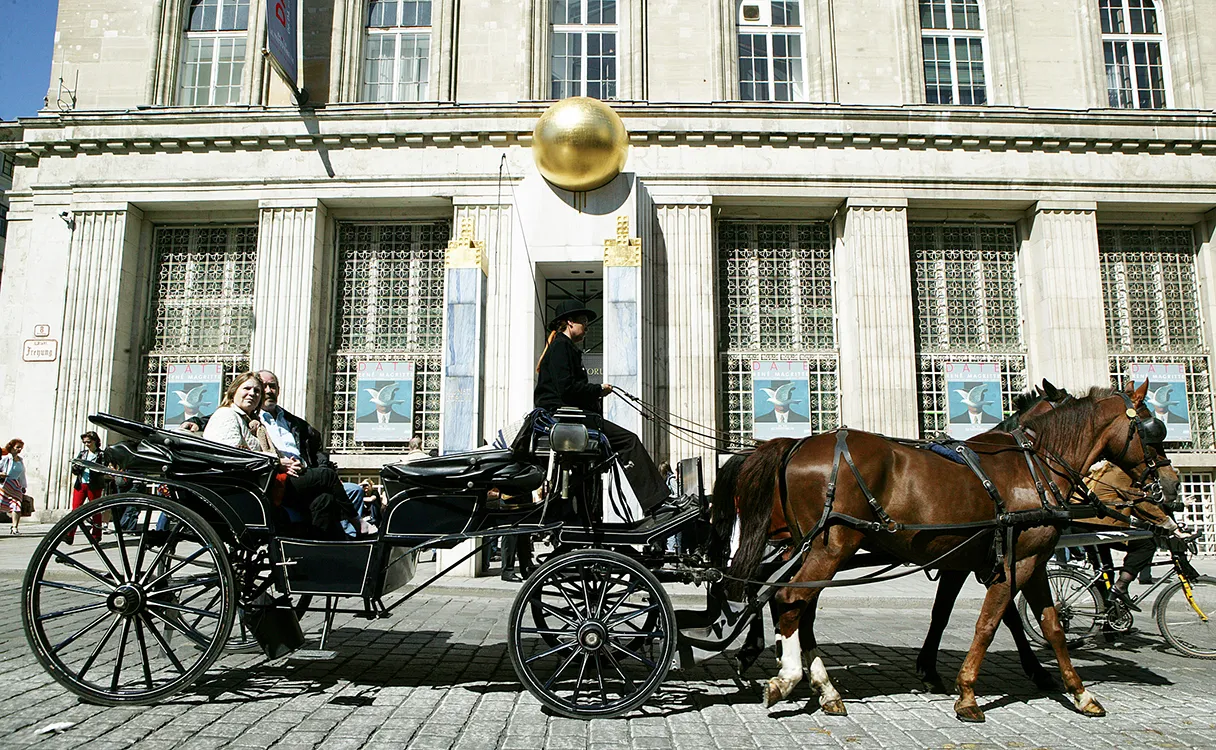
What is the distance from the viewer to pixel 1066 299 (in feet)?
47.7

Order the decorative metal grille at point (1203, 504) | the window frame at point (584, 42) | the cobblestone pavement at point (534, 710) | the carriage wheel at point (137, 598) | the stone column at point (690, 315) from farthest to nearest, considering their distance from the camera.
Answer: the window frame at point (584, 42) < the decorative metal grille at point (1203, 504) < the stone column at point (690, 315) < the carriage wheel at point (137, 598) < the cobblestone pavement at point (534, 710)

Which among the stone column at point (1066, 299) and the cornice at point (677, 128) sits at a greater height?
the cornice at point (677, 128)

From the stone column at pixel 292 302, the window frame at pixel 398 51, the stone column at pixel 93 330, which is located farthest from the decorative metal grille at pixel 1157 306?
the stone column at pixel 93 330

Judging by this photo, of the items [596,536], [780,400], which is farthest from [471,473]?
A: [780,400]

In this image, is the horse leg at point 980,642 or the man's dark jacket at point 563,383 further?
the man's dark jacket at point 563,383

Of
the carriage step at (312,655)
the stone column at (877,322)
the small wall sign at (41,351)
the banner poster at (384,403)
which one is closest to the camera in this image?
the carriage step at (312,655)

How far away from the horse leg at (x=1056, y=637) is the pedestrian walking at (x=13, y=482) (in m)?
14.8

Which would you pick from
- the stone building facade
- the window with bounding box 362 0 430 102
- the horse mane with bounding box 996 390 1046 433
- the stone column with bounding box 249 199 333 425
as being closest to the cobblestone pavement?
the horse mane with bounding box 996 390 1046 433

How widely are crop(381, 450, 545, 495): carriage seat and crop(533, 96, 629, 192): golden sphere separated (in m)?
8.21

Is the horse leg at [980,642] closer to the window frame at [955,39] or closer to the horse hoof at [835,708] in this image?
the horse hoof at [835,708]

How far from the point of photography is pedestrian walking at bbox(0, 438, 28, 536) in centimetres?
1279

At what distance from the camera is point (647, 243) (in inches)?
537

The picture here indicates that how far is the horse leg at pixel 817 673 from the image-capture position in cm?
445

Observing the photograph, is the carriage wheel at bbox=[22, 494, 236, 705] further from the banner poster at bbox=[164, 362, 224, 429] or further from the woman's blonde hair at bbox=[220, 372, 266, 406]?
the banner poster at bbox=[164, 362, 224, 429]
